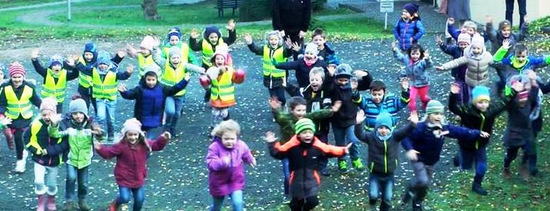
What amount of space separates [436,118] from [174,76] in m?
5.17

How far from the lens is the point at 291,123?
35.8 ft

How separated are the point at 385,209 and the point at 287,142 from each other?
132 centimetres

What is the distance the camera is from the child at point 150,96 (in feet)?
42.9

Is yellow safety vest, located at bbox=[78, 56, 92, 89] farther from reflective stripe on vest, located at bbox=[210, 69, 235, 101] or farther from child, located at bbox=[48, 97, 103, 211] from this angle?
child, located at bbox=[48, 97, 103, 211]

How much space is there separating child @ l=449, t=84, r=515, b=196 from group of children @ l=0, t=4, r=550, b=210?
0.01 meters

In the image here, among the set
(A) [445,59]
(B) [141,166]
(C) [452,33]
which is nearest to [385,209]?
(B) [141,166]

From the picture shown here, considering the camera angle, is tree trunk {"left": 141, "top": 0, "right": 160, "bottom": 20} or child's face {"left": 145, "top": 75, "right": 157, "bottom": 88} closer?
child's face {"left": 145, "top": 75, "right": 157, "bottom": 88}

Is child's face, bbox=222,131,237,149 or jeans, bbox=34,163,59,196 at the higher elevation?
child's face, bbox=222,131,237,149

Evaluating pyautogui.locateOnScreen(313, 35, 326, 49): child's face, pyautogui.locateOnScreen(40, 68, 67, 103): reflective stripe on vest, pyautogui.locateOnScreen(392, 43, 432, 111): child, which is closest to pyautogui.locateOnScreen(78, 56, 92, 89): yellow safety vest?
pyautogui.locateOnScreen(40, 68, 67, 103): reflective stripe on vest

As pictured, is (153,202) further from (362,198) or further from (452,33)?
(452,33)

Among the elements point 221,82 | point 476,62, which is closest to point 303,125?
point 221,82

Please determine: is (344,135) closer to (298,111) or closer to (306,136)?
(298,111)

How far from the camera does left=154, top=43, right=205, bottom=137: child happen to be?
14.5m

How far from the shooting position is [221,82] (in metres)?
14.0
